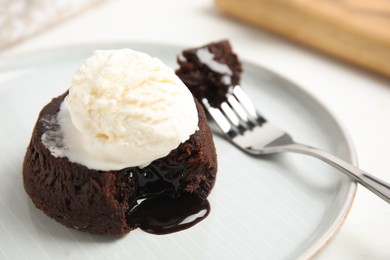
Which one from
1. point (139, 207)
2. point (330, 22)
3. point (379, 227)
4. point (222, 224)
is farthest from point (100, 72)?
point (330, 22)

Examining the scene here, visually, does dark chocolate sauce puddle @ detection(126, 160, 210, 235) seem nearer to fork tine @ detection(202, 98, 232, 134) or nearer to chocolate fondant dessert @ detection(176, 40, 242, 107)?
fork tine @ detection(202, 98, 232, 134)

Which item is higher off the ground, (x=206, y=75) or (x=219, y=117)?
(x=206, y=75)

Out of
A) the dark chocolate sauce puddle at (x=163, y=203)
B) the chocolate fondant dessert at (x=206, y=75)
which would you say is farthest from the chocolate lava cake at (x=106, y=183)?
the chocolate fondant dessert at (x=206, y=75)

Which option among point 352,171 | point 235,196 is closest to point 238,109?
point 235,196

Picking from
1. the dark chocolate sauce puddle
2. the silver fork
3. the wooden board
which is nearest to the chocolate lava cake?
the dark chocolate sauce puddle

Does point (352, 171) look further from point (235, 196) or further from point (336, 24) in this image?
point (336, 24)

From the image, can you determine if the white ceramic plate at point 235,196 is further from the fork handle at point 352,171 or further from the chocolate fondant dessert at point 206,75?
the chocolate fondant dessert at point 206,75
